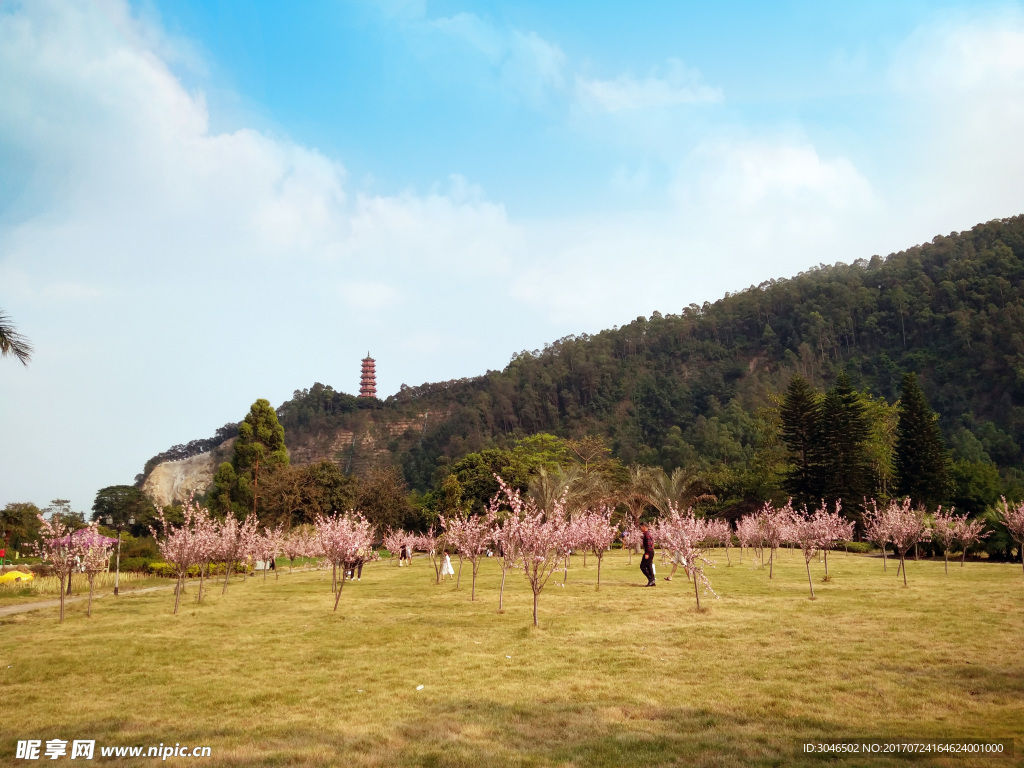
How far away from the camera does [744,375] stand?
398 ft

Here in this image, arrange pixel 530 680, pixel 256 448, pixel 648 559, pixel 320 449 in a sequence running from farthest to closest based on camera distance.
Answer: pixel 320 449 < pixel 256 448 < pixel 648 559 < pixel 530 680

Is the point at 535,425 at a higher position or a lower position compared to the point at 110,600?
higher

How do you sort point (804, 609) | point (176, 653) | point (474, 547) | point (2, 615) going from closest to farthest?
1. point (176, 653)
2. point (804, 609)
3. point (2, 615)
4. point (474, 547)

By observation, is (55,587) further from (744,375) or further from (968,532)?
(744,375)

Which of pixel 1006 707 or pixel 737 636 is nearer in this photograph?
pixel 1006 707

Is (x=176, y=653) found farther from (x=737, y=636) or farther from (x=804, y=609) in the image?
(x=804, y=609)

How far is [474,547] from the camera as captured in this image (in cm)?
1847

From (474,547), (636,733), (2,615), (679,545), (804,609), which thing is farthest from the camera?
(474,547)

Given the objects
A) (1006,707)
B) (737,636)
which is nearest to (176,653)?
(737,636)

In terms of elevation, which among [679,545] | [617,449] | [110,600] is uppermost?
[617,449]

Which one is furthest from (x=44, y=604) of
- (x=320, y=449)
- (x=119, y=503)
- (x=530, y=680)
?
(x=320, y=449)

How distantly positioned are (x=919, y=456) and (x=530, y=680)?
146 feet

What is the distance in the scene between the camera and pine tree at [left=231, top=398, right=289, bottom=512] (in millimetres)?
49588

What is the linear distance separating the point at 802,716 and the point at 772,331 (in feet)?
431
